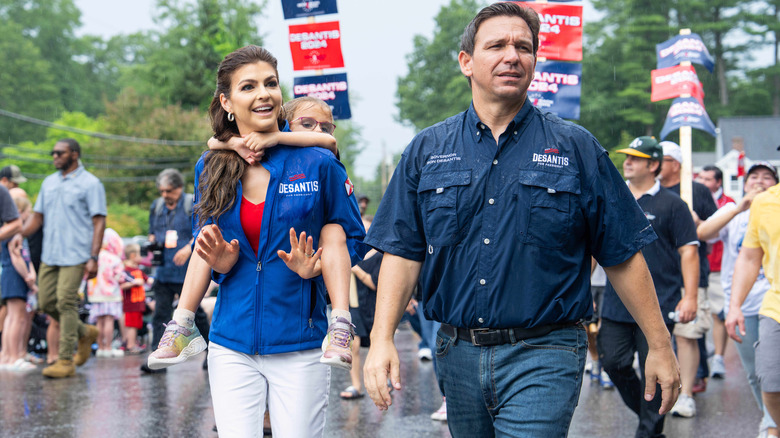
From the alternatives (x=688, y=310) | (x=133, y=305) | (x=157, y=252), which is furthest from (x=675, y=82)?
(x=133, y=305)

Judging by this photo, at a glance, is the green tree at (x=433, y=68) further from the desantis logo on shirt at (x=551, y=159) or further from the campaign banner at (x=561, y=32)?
the desantis logo on shirt at (x=551, y=159)

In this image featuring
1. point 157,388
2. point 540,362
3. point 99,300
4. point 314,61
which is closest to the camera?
point 540,362

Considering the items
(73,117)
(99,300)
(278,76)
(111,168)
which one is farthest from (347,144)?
(278,76)

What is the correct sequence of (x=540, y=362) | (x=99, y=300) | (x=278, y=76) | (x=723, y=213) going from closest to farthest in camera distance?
1. (x=540, y=362)
2. (x=278, y=76)
3. (x=723, y=213)
4. (x=99, y=300)

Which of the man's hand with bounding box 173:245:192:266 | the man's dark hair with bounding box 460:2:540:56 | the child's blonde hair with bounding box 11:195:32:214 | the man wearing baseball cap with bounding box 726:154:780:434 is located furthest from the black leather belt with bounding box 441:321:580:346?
the child's blonde hair with bounding box 11:195:32:214

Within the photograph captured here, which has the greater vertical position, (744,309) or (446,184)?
(446,184)

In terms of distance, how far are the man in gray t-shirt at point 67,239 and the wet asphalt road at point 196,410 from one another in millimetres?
652

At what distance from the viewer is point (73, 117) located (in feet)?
216

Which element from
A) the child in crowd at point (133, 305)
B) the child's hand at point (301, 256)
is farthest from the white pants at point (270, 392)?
the child in crowd at point (133, 305)

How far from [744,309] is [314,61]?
5.96 meters

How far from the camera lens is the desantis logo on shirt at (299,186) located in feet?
12.9

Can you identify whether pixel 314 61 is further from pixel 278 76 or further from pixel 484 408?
pixel 484 408

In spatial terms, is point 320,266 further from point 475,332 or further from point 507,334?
point 507,334

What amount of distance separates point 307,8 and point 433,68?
64.8 m
